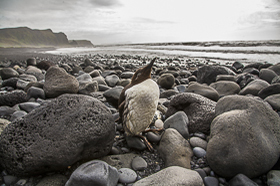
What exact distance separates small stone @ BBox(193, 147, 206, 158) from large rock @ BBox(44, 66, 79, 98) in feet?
11.5

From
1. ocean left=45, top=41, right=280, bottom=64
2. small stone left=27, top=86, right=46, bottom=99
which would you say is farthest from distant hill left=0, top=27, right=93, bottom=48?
small stone left=27, top=86, right=46, bottom=99

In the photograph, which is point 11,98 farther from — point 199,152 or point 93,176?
A: point 199,152

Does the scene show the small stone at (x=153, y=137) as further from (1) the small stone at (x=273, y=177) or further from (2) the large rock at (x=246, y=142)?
(1) the small stone at (x=273, y=177)

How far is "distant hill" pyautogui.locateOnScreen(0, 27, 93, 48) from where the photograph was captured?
69300mm

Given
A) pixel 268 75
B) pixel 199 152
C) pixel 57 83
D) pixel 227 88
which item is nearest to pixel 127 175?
pixel 199 152

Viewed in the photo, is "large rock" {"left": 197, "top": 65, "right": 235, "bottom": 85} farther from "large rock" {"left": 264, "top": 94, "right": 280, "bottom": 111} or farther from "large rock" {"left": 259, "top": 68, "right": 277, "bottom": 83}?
"large rock" {"left": 264, "top": 94, "right": 280, "bottom": 111}

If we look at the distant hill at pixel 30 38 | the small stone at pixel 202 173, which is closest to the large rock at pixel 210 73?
the small stone at pixel 202 173

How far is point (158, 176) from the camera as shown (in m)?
1.72

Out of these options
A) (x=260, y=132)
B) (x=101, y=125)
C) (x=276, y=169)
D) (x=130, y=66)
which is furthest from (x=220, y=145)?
(x=130, y=66)

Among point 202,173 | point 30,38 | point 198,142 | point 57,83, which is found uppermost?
point 30,38

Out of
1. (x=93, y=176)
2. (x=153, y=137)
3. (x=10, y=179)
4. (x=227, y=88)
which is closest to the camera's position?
(x=93, y=176)

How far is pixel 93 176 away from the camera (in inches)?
62.8

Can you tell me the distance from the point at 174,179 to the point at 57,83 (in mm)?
3886

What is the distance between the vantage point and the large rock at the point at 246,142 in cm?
176
